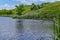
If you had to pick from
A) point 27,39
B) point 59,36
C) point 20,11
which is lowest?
point 20,11

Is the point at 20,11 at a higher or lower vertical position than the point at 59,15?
lower

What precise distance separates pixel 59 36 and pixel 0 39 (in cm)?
2179

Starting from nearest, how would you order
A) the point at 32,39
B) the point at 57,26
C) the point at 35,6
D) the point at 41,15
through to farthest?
the point at 57,26 < the point at 32,39 < the point at 41,15 < the point at 35,6

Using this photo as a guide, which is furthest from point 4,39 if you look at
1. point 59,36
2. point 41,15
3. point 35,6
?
point 35,6

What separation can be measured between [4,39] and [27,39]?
148 inches

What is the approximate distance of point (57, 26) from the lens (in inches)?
594

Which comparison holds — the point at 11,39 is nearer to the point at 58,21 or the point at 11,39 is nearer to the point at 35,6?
the point at 58,21

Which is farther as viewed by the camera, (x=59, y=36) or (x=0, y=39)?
(x=0, y=39)

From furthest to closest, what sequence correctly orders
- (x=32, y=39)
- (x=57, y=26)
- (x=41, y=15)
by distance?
(x=41, y=15), (x=32, y=39), (x=57, y=26)

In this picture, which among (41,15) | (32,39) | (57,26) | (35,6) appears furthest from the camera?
(35,6)

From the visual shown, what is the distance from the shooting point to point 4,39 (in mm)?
36094

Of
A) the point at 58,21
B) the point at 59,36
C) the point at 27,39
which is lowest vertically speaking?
the point at 27,39

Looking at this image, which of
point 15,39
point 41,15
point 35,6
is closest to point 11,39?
point 15,39

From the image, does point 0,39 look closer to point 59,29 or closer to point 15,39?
point 15,39
